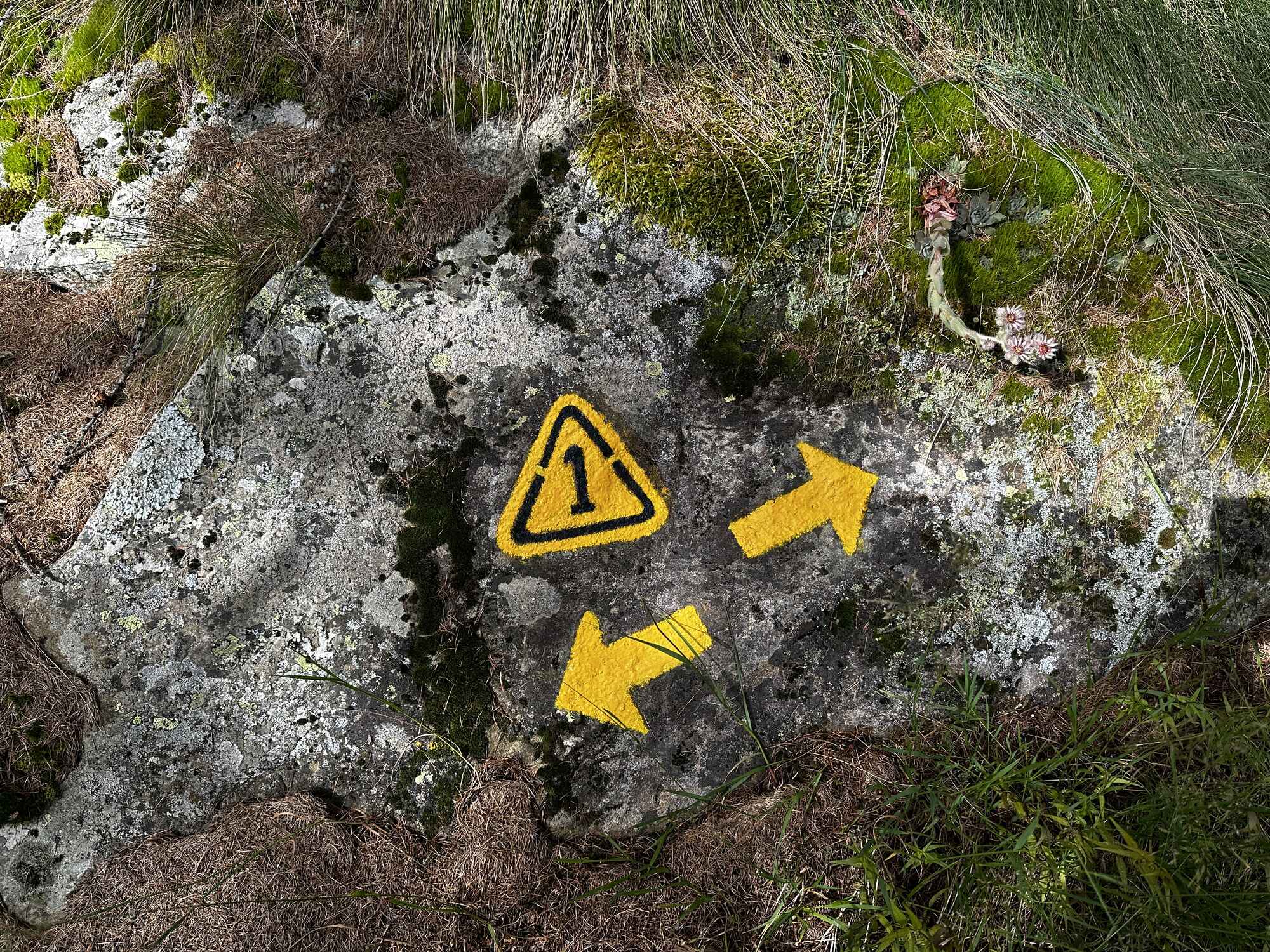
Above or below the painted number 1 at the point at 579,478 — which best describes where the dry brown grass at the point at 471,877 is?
below

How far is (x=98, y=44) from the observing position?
11.4 feet

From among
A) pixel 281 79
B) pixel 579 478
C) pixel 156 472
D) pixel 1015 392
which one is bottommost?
pixel 1015 392

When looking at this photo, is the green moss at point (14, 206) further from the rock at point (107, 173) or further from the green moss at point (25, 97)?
the green moss at point (25, 97)

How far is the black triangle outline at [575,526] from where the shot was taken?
2.95m

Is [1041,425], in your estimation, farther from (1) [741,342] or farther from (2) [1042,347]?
(1) [741,342]

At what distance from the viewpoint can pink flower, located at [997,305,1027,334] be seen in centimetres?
287

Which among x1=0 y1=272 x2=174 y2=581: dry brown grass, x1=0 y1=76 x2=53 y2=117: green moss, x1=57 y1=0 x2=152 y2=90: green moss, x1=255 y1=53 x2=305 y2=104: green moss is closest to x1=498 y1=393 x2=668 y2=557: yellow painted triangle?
x1=0 y1=272 x2=174 y2=581: dry brown grass

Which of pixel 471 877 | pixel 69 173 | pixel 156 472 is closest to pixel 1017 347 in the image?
pixel 471 877

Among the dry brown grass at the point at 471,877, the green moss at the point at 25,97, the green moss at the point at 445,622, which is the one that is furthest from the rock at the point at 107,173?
the dry brown grass at the point at 471,877

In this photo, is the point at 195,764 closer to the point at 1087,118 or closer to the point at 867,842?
the point at 867,842

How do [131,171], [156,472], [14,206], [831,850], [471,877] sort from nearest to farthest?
[831,850] < [471,877] < [156,472] < [131,171] < [14,206]

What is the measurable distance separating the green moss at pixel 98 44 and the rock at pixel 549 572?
1.63 meters

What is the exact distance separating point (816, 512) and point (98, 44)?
3911mm

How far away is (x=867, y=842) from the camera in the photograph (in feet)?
8.74
